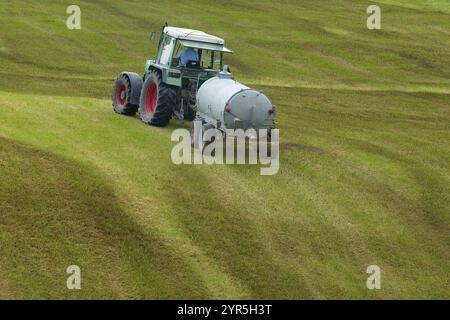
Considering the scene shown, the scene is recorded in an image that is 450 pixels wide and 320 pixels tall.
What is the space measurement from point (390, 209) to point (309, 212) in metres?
2.18

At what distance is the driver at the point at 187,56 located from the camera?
957 inches

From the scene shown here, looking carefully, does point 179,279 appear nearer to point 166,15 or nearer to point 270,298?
point 270,298

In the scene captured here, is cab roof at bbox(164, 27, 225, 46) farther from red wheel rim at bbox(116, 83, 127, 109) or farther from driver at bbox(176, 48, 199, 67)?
red wheel rim at bbox(116, 83, 127, 109)

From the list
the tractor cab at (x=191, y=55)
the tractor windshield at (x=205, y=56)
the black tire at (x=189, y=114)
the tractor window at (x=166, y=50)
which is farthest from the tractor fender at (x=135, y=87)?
the tractor windshield at (x=205, y=56)

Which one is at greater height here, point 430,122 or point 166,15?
point 166,15

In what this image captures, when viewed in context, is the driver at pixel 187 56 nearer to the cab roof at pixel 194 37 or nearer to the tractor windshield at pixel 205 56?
the tractor windshield at pixel 205 56

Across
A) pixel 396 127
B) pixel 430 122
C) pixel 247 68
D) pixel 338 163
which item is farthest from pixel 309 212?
pixel 247 68

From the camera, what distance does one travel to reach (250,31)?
163ft

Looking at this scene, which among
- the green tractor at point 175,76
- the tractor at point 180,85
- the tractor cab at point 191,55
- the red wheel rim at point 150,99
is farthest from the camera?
the red wheel rim at point 150,99

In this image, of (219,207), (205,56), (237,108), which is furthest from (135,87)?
(219,207)

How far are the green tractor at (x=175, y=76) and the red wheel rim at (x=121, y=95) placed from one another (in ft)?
1.93

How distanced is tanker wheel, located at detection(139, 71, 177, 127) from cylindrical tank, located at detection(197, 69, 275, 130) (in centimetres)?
204

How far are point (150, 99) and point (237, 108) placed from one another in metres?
4.71

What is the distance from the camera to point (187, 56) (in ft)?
80.0
